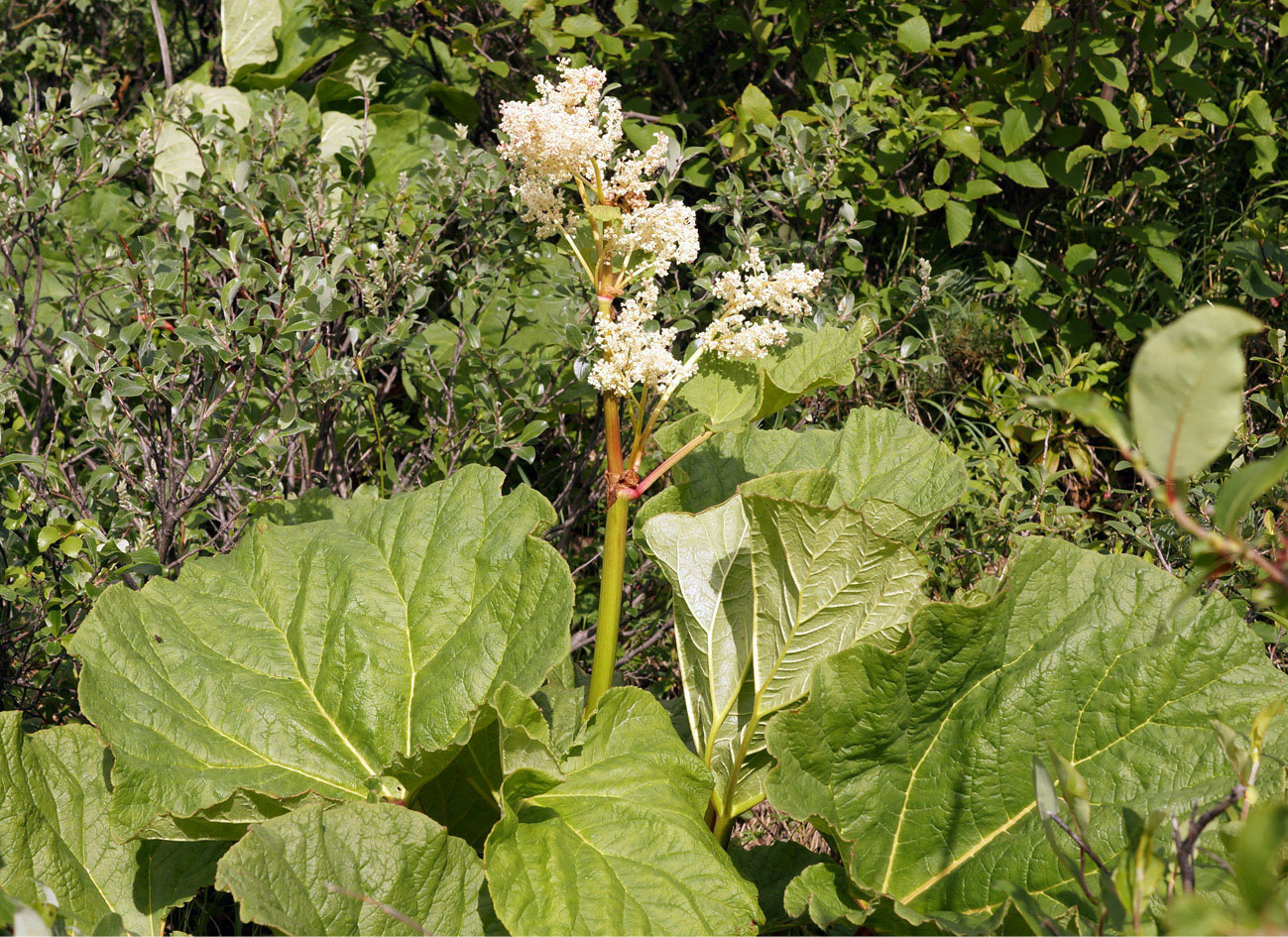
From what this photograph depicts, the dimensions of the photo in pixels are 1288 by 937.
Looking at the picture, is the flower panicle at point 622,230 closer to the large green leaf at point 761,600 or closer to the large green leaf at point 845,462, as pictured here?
the large green leaf at point 761,600

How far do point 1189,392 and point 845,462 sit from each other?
1.54 meters

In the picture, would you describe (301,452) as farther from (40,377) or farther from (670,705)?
(670,705)

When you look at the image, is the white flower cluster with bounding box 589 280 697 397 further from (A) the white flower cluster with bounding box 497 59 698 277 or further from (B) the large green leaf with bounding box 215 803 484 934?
(B) the large green leaf with bounding box 215 803 484 934

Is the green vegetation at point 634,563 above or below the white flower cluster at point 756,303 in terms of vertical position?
below

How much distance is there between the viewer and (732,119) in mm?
3389

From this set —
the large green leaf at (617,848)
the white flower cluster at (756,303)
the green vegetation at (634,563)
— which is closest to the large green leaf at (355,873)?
the green vegetation at (634,563)

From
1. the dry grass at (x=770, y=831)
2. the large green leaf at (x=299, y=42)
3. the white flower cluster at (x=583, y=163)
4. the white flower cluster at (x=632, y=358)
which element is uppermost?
the white flower cluster at (x=583, y=163)

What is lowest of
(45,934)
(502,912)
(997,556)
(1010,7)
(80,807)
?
(997,556)

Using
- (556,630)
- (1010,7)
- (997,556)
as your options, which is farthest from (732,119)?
(556,630)

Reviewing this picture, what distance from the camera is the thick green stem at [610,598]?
5.81 feet

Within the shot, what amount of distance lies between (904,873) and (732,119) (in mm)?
2461

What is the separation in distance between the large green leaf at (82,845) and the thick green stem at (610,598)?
74cm

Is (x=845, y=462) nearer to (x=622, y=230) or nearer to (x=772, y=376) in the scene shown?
(x=772, y=376)

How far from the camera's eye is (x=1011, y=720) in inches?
68.1
